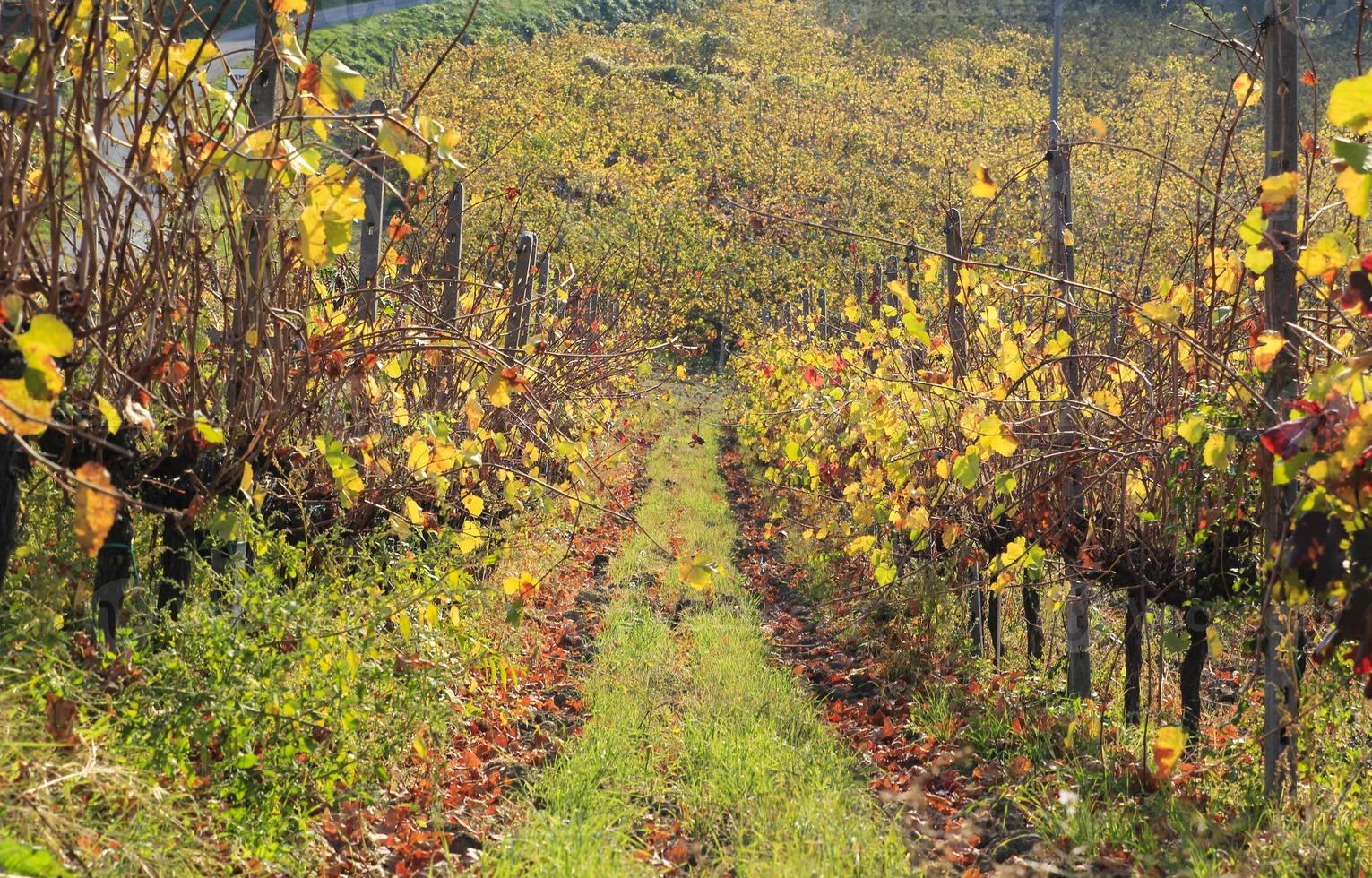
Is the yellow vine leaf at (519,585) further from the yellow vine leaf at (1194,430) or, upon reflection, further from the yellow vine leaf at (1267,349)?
the yellow vine leaf at (1267,349)

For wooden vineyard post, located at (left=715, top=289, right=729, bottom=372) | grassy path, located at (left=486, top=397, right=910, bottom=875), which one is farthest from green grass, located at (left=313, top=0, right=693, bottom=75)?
grassy path, located at (left=486, top=397, right=910, bottom=875)

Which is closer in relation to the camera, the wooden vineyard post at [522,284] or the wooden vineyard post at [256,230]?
the wooden vineyard post at [256,230]

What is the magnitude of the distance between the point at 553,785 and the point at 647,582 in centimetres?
399

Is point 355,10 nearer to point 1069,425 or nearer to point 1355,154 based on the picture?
point 1069,425

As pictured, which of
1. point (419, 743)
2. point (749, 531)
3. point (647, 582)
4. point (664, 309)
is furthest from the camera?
point (664, 309)

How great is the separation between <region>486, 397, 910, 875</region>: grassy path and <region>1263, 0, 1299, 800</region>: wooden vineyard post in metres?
1.29

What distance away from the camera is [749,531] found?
10.7m

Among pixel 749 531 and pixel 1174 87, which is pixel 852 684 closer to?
pixel 749 531

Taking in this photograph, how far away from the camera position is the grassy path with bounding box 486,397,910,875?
361 cm

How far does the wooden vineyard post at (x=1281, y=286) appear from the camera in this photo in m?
3.36

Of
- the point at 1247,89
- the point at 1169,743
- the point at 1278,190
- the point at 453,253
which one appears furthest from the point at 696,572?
the point at 453,253

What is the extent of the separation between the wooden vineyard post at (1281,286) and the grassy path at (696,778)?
1.29 m

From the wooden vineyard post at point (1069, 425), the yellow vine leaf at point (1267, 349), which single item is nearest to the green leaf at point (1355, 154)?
the yellow vine leaf at point (1267, 349)

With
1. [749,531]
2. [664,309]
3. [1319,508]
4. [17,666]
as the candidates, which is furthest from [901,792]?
[664,309]
